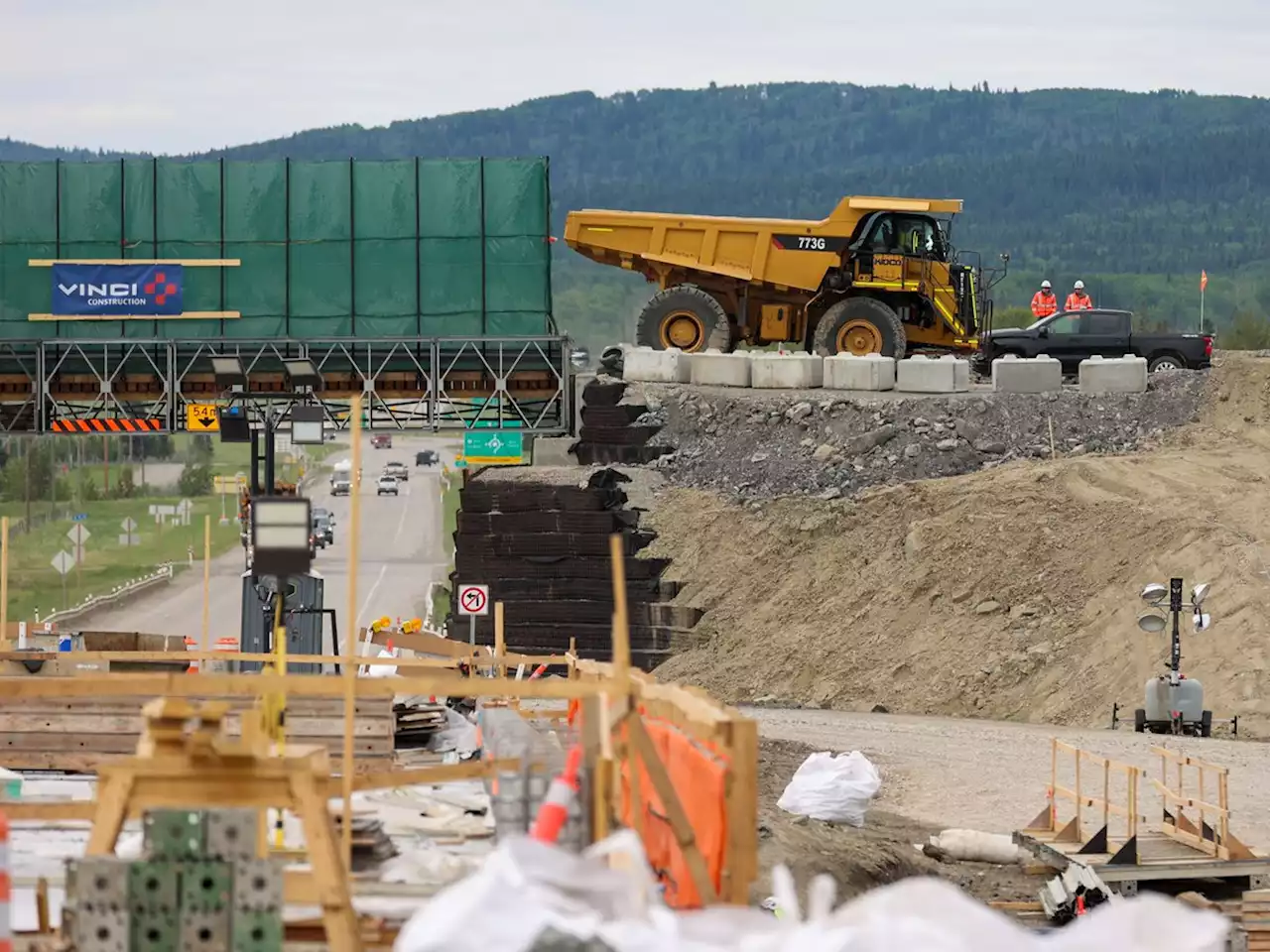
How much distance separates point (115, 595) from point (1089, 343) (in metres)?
34.9

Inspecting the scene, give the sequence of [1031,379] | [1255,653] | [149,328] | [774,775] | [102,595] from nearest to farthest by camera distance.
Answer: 1. [774,775]
2. [1255,653]
3. [1031,379]
4. [149,328]
5. [102,595]

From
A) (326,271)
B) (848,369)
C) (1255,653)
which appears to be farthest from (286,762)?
(326,271)

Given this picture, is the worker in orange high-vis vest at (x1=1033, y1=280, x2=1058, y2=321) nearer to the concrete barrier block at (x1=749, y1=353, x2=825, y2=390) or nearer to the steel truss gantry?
the concrete barrier block at (x1=749, y1=353, x2=825, y2=390)

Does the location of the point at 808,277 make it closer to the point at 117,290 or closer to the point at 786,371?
the point at 786,371

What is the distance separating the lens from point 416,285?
4531cm

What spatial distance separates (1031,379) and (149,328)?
1586 cm

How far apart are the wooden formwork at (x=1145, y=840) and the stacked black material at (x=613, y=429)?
55.1 feet

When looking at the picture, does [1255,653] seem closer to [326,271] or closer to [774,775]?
[774,775]

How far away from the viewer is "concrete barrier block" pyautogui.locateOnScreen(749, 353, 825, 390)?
43250 mm

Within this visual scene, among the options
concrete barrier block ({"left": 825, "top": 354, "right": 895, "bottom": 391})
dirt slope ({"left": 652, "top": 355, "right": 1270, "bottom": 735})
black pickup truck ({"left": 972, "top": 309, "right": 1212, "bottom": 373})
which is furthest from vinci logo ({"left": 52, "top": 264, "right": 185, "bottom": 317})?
black pickup truck ({"left": 972, "top": 309, "right": 1212, "bottom": 373})

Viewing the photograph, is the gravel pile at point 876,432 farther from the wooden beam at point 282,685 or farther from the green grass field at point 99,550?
the wooden beam at point 282,685

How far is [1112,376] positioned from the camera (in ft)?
141

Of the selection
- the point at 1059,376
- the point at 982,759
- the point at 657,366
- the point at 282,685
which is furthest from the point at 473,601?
the point at 282,685

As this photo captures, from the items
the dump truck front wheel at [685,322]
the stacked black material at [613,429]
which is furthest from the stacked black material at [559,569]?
the dump truck front wheel at [685,322]
